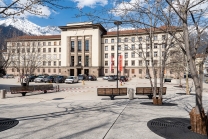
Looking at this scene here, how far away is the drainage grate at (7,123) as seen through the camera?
6.34m

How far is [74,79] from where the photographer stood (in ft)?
126

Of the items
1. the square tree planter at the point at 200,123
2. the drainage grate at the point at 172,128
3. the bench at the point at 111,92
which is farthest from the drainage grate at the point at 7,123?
the bench at the point at 111,92

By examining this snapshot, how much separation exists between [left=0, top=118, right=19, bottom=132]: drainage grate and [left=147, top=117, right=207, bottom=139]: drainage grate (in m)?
4.97

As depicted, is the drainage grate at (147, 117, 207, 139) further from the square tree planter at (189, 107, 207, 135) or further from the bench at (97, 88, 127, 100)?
the bench at (97, 88, 127, 100)

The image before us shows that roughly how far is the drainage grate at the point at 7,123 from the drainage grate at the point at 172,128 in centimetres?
497

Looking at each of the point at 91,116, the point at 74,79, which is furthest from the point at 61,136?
the point at 74,79

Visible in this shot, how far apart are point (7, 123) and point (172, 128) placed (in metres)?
6.05

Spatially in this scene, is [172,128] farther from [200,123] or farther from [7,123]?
[7,123]

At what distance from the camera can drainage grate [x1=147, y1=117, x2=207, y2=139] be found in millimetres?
5516

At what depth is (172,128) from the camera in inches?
248

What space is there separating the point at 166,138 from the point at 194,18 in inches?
188

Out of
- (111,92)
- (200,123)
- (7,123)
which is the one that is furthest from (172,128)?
(111,92)

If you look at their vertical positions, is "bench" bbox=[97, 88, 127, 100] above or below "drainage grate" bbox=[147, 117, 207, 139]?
above

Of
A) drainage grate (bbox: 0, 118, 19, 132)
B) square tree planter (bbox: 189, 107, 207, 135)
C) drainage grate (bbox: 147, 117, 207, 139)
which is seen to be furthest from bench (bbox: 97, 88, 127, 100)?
square tree planter (bbox: 189, 107, 207, 135)
